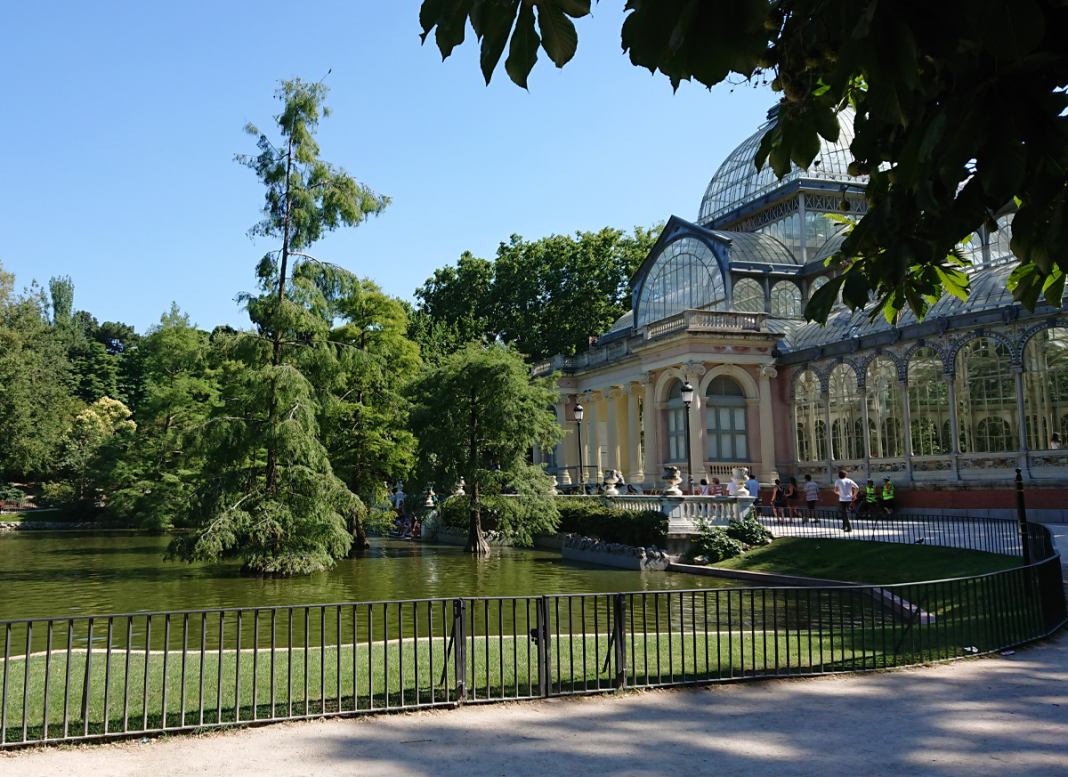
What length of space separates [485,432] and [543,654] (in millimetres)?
21582

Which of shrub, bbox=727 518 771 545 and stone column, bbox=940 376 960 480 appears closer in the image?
shrub, bbox=727 518 771 545

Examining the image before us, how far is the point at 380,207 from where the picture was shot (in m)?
25.1

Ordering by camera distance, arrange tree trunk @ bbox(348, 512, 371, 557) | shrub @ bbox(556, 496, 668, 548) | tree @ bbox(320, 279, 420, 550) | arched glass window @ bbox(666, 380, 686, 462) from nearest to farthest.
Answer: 1. shrub @ bbox(556, 496, 668, 548)
2. tree trunk @ bbox(348, 512, 371, 557)
3. tree @ bbox(320, 279, 420, 550)
4. arched glass window @ bbox(666, 380, 686, 462)

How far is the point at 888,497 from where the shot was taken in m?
27.6

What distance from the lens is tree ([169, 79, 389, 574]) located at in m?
21.9

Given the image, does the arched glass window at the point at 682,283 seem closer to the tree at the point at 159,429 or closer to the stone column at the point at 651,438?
the stone column at the point at 651,438

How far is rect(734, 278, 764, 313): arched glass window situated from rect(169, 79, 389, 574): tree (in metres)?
18.5

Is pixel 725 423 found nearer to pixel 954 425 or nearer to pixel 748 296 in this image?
pixel 748 296

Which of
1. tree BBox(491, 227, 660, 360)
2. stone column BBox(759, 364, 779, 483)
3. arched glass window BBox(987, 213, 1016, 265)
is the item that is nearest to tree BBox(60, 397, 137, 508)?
tree BBox(491, 227, 660, 360)

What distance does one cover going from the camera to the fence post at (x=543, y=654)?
8.12m

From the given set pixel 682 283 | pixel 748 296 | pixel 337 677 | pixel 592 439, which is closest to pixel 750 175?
pixel 682 283

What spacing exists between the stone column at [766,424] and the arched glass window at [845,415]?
8.76ft

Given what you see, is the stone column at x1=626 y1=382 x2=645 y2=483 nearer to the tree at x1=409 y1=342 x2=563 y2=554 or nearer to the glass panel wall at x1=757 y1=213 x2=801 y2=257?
the glass panel wall at x1=757 y1=213 x2=801 y2=257

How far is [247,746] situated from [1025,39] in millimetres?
6592
